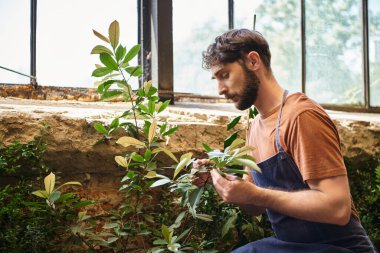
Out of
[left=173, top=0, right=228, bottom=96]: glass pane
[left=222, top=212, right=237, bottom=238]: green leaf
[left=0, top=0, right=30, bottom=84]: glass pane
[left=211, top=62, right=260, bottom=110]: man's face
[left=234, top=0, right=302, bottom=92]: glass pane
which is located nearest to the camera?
[left=211, top=62, right=260, bottom=110]: man's face

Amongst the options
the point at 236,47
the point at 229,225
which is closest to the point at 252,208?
the point at 229,225

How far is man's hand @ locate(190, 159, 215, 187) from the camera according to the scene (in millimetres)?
1716

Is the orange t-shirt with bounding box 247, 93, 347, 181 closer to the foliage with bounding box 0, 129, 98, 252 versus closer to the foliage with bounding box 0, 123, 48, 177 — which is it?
the foliage with bounding box 0, 129, 98, 252

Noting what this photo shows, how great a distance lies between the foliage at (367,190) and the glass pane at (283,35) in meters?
1.10

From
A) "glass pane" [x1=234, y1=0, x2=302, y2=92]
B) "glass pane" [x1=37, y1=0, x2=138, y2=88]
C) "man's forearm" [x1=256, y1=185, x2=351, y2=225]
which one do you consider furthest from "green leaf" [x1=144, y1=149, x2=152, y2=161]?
"glass pane" [x1=234, y1=0, x2=302, y2=92]

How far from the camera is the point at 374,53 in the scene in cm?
421

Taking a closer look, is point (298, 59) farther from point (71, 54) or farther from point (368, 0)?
point (71, 54)

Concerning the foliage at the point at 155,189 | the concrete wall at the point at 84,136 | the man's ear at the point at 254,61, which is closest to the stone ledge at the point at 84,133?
the concrete wall at the point at 84,136

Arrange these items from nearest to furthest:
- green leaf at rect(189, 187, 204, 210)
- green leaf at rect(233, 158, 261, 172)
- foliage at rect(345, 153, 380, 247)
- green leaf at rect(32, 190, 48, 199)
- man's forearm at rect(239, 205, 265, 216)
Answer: green leaf at rect(233, 158, 261, 172)
green leaf at rect(189, 187, 204, 210)
green leaf at rect(32, 190, 48, 199)
man's forearm at rect(239, 205, 265, 216)
foliage at rect(345, 153, 380, 247)

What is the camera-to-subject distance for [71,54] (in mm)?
3080

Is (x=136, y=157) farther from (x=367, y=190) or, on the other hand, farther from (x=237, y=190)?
(x=367, y=190)

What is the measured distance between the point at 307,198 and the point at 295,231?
0.28 m

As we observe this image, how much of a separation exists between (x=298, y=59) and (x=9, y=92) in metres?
2.46

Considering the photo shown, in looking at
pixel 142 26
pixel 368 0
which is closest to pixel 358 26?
pixel 368 0
